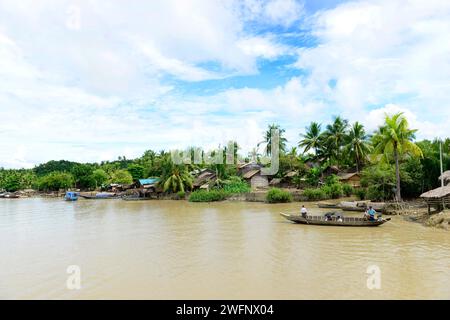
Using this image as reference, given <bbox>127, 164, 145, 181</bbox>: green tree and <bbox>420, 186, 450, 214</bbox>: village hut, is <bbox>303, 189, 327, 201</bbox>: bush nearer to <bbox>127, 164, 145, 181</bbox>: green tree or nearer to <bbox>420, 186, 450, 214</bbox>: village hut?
<bbox>420, 186, 450, 214</bbox>: village hut

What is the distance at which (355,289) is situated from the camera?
7.60m

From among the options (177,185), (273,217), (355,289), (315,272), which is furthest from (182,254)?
(177,185)

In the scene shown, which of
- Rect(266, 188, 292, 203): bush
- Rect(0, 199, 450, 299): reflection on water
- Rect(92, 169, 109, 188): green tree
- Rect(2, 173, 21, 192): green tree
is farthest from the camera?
Rect(2, 173, 21, 192): green tree

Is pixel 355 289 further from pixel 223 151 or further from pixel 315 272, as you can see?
pixel 223 151

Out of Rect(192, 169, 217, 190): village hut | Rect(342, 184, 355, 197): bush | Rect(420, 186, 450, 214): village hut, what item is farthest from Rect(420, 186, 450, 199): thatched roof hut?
Rect(192, 169, 217, 190): village hut

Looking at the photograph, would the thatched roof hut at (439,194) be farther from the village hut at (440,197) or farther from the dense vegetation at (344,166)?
the dense vegetation at (344,166)

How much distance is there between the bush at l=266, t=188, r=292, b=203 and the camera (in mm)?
28094

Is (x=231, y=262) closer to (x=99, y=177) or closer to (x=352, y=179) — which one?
(x=352, y=179)

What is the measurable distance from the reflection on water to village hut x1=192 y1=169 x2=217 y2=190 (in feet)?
62.0

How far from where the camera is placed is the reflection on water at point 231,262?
7.85m

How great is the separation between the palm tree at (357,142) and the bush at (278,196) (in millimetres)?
9234

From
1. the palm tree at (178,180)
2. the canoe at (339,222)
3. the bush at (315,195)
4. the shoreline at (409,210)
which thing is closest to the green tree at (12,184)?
the palm tree at (178,180)

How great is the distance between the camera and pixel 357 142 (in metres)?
32.8
